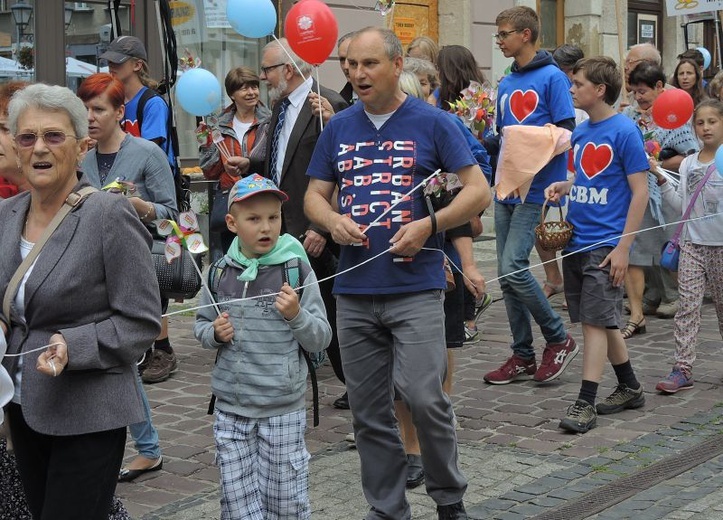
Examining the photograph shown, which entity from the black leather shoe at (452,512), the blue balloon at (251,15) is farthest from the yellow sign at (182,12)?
the black leather shoe at (452,512)

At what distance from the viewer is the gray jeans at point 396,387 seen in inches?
186

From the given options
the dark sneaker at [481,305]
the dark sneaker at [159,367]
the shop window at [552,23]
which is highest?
the shop window at [552,23]

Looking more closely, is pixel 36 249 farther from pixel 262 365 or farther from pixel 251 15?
pixel 251 15

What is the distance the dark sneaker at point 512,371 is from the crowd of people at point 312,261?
2 cm

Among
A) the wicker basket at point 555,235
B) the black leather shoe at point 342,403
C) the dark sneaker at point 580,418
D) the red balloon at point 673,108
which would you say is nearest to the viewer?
the dark sneaker at point 580,418

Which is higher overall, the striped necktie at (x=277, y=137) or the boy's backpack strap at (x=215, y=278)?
the striped necktie at (x=277, y=137)

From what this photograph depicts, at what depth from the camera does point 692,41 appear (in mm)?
20609

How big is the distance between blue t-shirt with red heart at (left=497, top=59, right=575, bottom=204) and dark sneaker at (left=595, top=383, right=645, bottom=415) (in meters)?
1.25

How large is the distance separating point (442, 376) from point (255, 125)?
3793 millimetres

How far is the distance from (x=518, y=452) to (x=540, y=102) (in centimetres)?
239

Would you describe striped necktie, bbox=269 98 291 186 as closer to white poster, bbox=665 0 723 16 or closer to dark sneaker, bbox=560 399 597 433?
dark sneaker, bbox=560 399 597 433

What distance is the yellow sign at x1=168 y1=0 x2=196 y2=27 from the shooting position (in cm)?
1334

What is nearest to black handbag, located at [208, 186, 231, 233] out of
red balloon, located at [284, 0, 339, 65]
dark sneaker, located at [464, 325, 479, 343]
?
red balloon, located at [284, 0, 339, 65]

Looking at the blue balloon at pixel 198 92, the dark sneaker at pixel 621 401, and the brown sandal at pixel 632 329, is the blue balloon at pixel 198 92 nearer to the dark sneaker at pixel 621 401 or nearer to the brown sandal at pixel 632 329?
the dark sneaker at pixel 621 401
